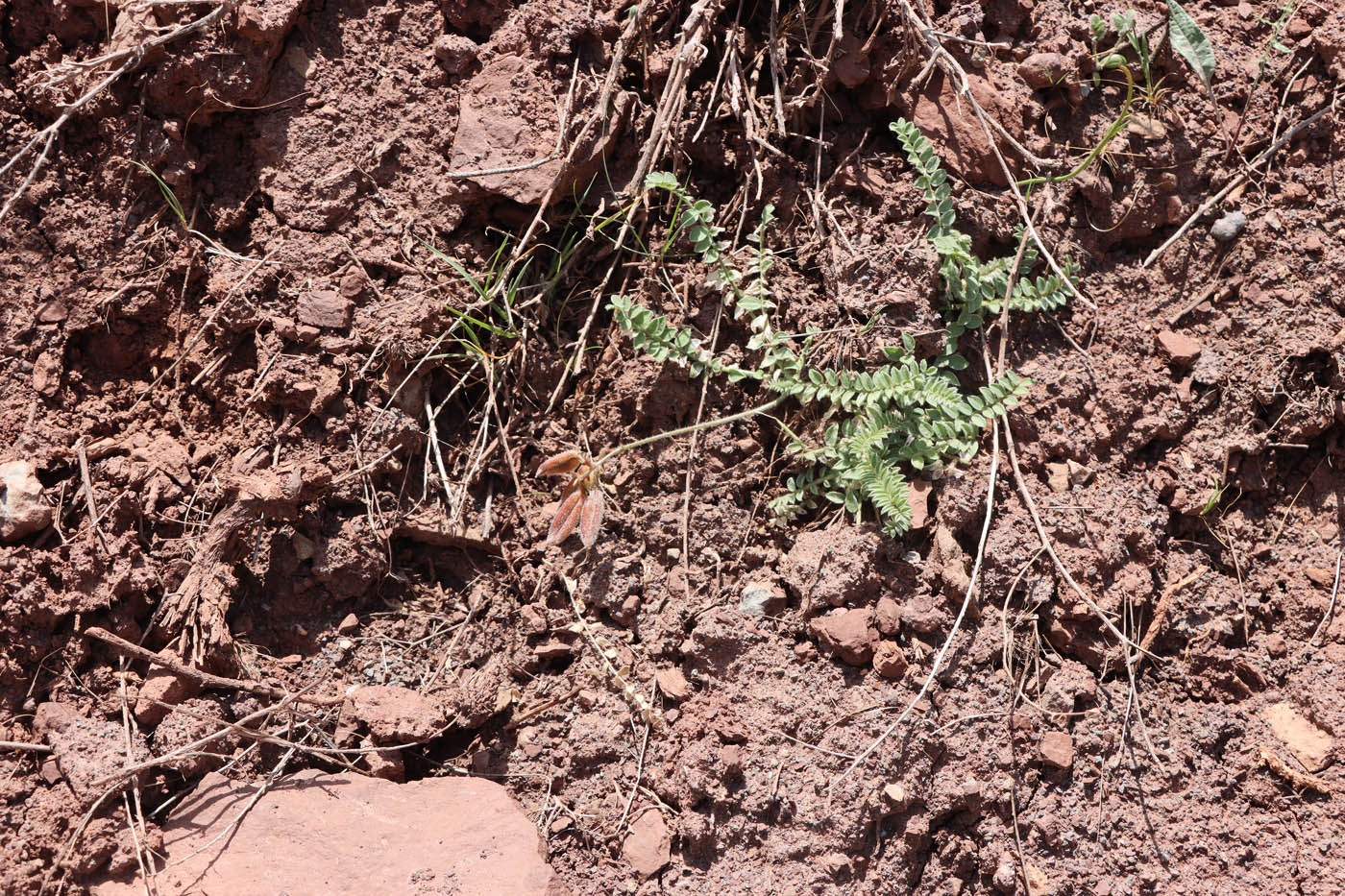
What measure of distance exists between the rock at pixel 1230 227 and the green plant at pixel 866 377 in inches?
16.5

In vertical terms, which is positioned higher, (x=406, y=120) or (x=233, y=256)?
(x=406, y=120)

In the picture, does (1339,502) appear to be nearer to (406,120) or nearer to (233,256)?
(406,120)

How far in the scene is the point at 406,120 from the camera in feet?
8.04

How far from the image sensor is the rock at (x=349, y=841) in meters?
1.92

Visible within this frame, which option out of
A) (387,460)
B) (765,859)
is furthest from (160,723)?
(765,859)

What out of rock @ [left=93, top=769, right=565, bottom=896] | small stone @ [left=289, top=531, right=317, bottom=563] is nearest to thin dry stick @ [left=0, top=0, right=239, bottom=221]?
small stone @ [left=289, top=531, right=317, bottom=563]

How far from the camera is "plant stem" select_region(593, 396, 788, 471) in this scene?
2.21 m

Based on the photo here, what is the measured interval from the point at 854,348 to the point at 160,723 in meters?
1.80

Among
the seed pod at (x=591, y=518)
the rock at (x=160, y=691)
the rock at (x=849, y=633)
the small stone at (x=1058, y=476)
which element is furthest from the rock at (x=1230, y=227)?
the rock at (x=160, y=691)

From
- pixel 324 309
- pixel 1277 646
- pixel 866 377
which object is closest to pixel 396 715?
pixel 324 309

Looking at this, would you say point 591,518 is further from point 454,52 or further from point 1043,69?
point 1043,69

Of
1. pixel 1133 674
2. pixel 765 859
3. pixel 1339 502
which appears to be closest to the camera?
pixel 765 859

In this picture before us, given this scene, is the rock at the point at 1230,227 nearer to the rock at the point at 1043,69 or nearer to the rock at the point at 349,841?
the rock at the point at 1043,69

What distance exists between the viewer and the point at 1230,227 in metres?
2.49
